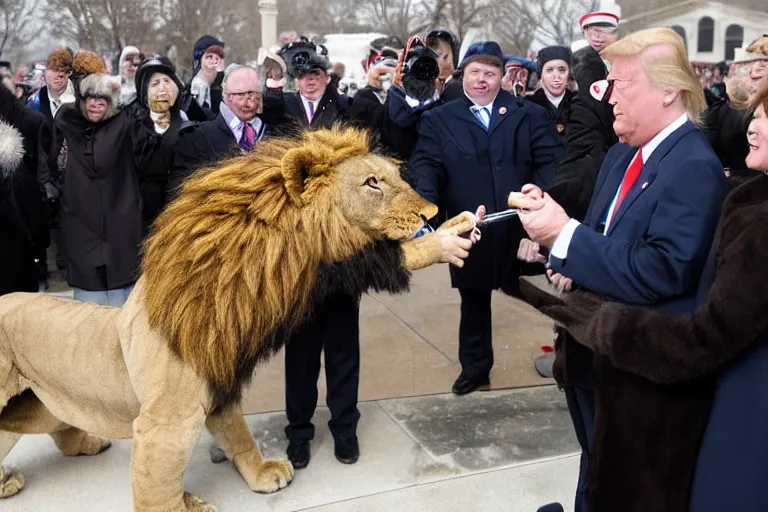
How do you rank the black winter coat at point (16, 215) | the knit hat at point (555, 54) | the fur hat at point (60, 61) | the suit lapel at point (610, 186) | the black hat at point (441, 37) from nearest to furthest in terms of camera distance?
the suit lapel at point (610, 186)
the black winter coat at point (16, 215)
the knit hat at point (555, 54)
the black hat at point (441, 37)
the fur hat at point (60, 61)

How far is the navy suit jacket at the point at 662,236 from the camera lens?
2314mm

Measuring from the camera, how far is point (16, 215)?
4.44 metres

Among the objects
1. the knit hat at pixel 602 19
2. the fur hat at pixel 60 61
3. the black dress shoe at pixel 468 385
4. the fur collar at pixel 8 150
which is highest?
the knit hat at pixel 602 19

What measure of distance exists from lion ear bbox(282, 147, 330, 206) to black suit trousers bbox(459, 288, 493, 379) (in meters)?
2.14

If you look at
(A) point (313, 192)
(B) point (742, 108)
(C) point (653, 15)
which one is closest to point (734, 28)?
(C) point (653, 15)

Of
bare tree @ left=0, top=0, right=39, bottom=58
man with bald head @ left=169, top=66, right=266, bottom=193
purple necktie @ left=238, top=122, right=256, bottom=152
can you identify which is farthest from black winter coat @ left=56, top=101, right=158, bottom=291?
bare tree @ left=0, top=0, right=39, bottom=58

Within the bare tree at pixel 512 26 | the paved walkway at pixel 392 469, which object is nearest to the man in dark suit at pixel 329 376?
the paved walkway at pixel 392 469

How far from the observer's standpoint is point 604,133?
4.40 meters

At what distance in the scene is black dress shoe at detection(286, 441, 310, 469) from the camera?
12.6ft

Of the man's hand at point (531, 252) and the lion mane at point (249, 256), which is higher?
the lion mane at point (249, 256)

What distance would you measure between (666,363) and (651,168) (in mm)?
704

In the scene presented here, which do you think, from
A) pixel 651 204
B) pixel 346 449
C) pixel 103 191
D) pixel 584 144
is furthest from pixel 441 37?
pixel 651 204

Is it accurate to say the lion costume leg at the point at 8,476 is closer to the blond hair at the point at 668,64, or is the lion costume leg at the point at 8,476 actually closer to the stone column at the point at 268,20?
the blond hair at the point at 668,64

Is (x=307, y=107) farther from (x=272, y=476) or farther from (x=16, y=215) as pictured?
(x=272, y=476)
